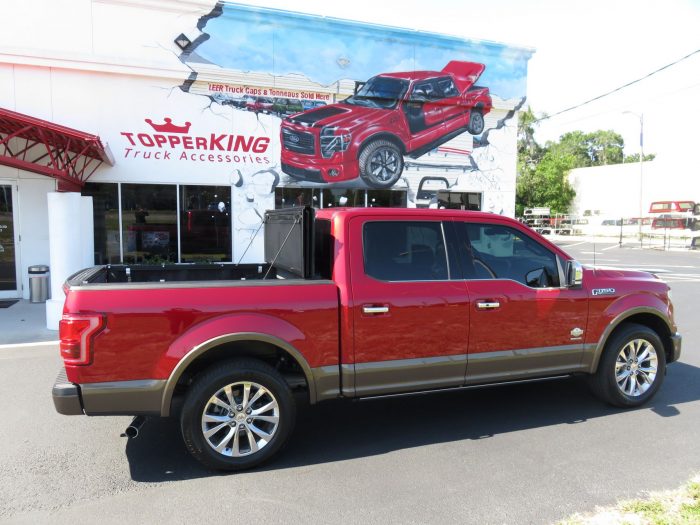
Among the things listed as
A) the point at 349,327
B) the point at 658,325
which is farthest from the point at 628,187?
the point at 349,327

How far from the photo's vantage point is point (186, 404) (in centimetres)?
353

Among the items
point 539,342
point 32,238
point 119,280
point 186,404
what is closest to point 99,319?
point 186,404

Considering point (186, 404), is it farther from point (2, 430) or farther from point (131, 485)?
point (2, 430)

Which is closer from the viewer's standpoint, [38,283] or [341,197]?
[38,283]

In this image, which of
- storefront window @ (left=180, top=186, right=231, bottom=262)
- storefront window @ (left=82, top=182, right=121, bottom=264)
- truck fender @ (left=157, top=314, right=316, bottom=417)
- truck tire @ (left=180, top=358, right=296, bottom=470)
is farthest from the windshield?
truck tire @ (left=180, top=358, right=296, bottom=470)

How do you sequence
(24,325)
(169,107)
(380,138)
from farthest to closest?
(380,138) → (169,107) → (24,325)

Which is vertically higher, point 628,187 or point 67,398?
point 628,187

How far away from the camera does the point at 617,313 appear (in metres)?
4.70

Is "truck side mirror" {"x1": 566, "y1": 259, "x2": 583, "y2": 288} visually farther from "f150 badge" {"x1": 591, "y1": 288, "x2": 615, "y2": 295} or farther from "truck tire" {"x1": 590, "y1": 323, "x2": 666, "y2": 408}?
"truck tire" {"x1": 590, "y1": 323, "x2": 666, "y2": 408}

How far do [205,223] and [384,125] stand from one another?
530 cm

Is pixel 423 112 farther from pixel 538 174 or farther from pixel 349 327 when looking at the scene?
pixel 538 174

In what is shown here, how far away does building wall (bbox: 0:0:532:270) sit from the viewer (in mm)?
10461

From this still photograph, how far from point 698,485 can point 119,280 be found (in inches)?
195

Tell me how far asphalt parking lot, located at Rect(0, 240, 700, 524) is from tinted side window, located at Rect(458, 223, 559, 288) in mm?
1325
